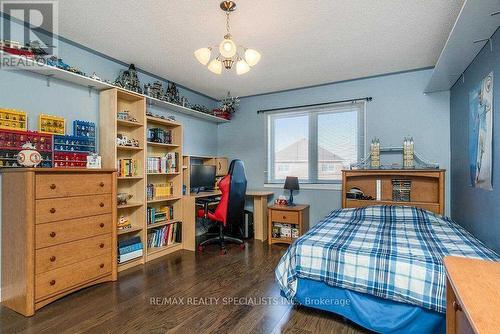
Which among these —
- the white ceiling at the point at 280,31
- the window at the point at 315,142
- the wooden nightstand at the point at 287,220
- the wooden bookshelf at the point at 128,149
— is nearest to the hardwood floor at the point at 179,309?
the wooden bookshelf at the point at 128,149

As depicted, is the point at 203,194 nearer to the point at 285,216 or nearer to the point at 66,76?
the point at 285,216

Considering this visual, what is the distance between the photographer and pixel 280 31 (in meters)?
2.41

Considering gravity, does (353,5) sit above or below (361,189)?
above

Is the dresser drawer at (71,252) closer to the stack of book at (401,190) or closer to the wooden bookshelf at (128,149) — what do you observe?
the wooden bookshelf at (128,149)

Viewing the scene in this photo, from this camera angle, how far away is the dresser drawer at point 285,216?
3.70 metres

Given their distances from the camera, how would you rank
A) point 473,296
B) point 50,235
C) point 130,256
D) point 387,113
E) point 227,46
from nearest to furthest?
point 473,296, point 227,46, point 50,235, point 130,256, point 387,113

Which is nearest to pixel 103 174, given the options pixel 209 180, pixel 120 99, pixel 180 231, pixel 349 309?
pixel 120 99

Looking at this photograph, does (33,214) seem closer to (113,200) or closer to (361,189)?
(113,200)

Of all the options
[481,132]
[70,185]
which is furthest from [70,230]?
[481,132]

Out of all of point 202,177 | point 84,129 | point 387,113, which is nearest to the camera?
point 84,129

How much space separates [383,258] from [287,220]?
6.83ft

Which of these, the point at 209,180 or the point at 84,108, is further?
the point at 209,180

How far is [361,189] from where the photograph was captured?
3.70 m

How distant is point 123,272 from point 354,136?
11.9ft
